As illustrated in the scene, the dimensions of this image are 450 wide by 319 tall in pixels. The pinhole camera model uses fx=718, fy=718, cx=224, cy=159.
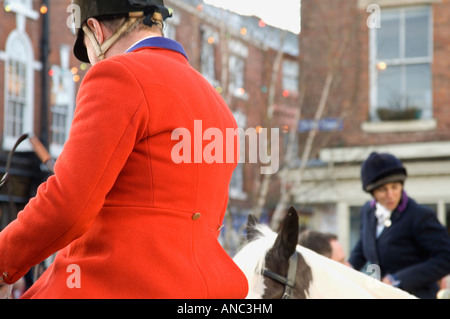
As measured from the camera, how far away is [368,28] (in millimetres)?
12781

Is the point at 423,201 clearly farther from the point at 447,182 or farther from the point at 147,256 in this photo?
the point at 147,256

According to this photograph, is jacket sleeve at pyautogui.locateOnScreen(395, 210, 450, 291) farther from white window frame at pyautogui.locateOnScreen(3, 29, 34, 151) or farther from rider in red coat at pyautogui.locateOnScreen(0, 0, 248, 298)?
white window frame at pyautogui.locateOnScreen(3, 29, 34, 151)

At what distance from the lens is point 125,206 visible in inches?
68.3

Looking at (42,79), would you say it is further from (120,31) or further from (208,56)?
(120,31)

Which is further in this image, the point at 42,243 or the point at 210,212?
the point at 210,212

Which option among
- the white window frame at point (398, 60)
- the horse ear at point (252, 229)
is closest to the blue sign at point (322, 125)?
the white window frame at point (398, 60)

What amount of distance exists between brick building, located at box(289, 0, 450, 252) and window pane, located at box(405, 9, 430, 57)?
0.02m

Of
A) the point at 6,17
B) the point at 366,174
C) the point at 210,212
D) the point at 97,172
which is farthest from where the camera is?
the point at 6,17

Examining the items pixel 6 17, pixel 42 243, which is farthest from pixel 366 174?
pixel 6 17

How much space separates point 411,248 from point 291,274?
2.19 meters

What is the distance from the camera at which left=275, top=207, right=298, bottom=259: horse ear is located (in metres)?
2.94

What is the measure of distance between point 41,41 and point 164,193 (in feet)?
48.6

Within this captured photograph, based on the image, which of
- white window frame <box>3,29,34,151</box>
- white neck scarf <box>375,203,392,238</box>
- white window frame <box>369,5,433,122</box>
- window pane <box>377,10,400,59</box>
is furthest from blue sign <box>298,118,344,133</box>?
white neck scarf <box>375,203,392,238</box>

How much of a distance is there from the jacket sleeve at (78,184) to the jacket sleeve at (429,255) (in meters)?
3.32
